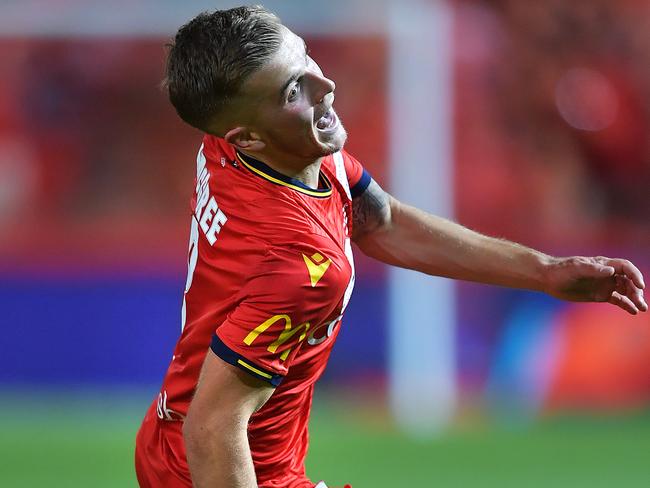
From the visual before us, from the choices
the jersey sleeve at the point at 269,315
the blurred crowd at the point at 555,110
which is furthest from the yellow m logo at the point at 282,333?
the blurred crowd at the point at 555,110

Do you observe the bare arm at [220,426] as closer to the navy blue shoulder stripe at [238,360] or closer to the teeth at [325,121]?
the navy blue shoulder stripe at [238,360]

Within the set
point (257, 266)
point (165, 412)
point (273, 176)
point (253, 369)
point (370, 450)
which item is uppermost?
point (273, 176)

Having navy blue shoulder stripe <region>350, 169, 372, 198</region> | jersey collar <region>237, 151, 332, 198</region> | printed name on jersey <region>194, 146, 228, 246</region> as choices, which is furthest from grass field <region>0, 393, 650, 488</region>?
jersey collar <region>237, 151, 332, 198</region>

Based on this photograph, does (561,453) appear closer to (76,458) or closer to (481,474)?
(481,474)

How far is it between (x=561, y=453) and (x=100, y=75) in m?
5.34

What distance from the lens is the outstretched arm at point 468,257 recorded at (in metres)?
3.62

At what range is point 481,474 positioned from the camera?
23.3 feet

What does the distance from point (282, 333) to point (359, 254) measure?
5986 mm

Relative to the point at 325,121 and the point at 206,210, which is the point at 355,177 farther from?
the point at 206,210

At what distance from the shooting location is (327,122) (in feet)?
10.9

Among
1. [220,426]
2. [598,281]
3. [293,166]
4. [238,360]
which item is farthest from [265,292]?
[598,281]

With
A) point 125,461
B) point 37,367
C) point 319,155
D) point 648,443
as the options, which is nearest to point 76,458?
point 125,461

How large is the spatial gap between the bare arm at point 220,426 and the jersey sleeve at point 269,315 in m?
0.04

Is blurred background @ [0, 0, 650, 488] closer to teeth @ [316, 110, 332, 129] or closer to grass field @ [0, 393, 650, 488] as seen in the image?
grass field @ [0, 393, 650, 488]
